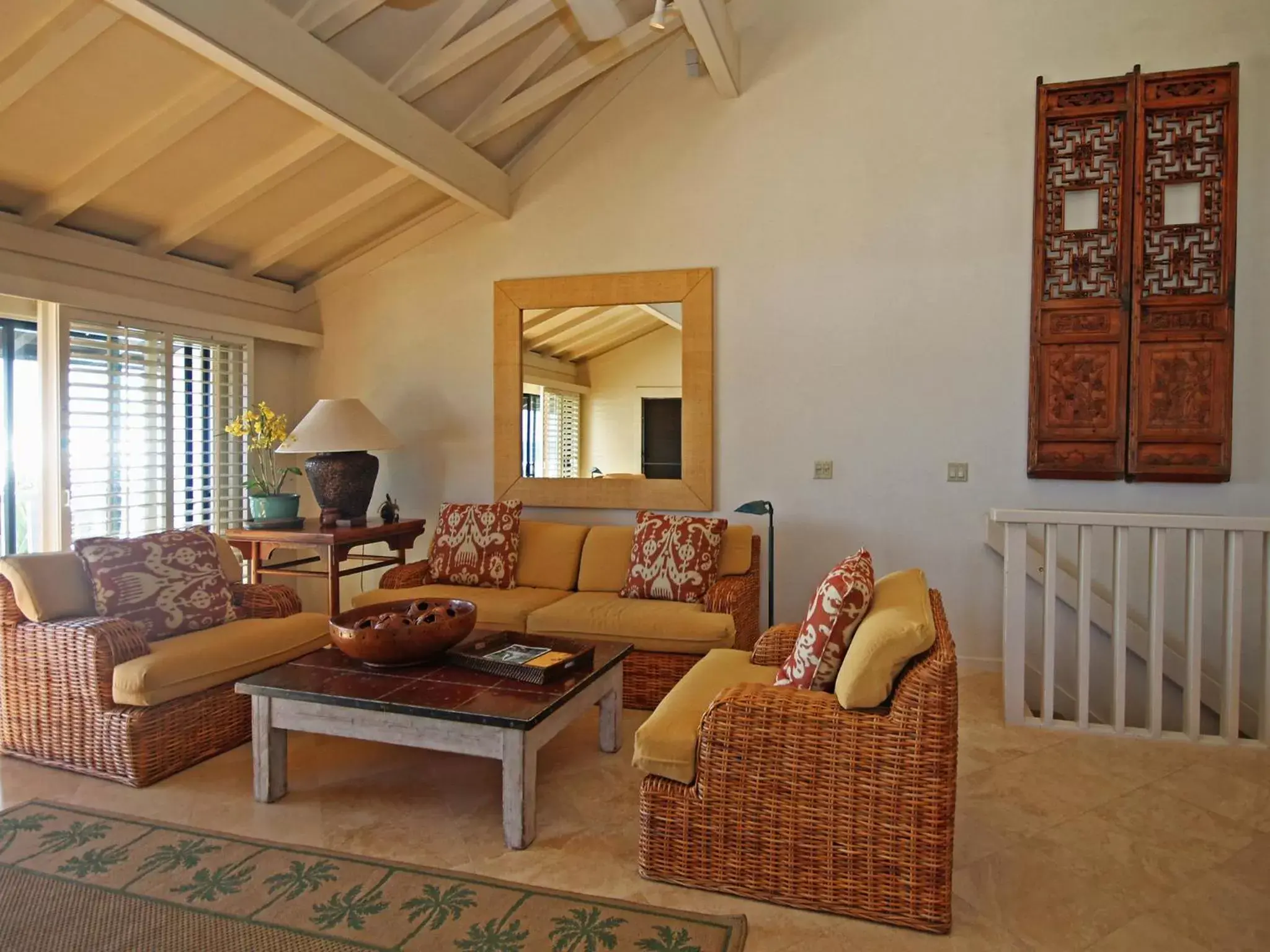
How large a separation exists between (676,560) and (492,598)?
965 millimetres

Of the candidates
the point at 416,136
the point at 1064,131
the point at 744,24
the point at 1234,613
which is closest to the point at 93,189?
the point at 416,136

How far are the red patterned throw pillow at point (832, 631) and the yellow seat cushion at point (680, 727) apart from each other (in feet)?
0.69

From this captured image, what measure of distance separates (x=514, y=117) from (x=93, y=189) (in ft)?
7.01

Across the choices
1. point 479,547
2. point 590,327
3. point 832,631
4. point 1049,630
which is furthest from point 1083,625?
point 590,327

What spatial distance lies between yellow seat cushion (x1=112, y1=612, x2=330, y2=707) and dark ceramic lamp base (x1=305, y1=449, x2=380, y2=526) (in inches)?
44.7

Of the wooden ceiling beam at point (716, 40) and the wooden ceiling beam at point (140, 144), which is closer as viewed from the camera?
the wooden ceiling beam at point (140, 144)

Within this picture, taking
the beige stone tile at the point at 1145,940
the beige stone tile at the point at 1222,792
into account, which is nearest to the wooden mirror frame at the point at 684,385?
the beige stone tile at the point at 1222,792

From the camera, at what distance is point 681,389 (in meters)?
4.90

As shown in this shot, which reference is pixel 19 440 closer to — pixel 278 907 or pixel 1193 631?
pixel 278 907

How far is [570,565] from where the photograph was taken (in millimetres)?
4609

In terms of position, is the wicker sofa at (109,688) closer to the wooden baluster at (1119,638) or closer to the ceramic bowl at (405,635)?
the ceramic bowl at (405,635)

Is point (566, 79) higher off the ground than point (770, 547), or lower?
higher

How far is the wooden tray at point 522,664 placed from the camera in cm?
281

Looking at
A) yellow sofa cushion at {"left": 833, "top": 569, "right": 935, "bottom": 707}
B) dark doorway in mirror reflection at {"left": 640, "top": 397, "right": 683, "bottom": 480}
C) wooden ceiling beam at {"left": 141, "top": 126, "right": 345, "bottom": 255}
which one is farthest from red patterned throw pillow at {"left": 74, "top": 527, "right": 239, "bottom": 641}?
yellow sofa cushion at {"left": 833, "top": 569, "right": 935, "bottom": 707}
